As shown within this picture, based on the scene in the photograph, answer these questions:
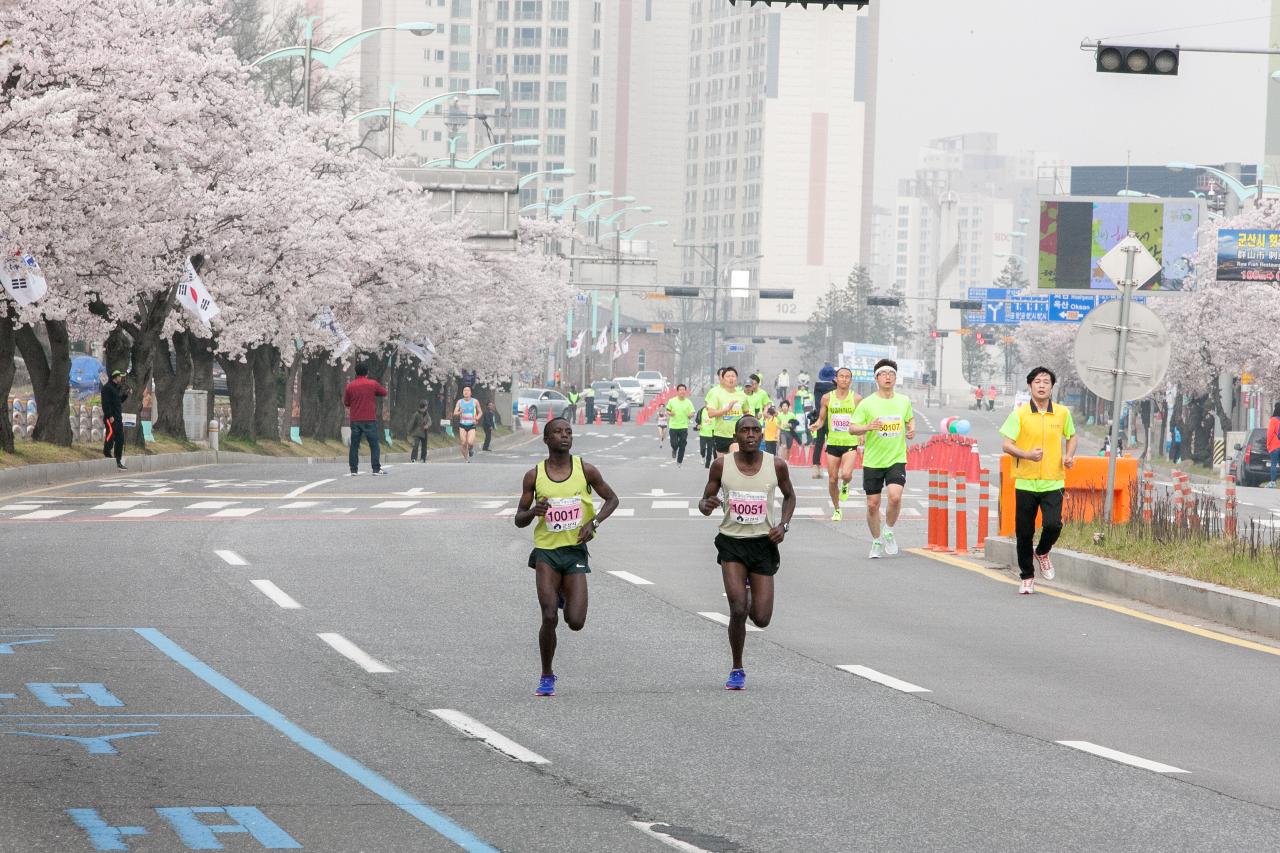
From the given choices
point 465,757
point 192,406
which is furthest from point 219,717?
point 192,406

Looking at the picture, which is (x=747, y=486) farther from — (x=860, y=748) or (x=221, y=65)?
(x=221, y=65)

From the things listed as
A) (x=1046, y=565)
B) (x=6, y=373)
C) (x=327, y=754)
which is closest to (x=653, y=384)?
(x=6, y=373)

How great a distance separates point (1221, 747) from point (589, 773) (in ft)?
10.3

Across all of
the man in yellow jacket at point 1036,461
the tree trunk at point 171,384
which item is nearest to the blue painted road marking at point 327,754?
the man in yellow jacket at point 1036,461

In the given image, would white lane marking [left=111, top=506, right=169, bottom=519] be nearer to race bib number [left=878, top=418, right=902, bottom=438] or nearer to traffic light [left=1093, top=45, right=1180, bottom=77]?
→ race bib number [left=878, top=418, right=902, bottom=438]

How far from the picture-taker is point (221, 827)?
303 inches

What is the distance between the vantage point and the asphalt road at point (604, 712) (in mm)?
7945

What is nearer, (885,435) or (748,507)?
(748,507)

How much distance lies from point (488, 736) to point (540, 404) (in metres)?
86.6

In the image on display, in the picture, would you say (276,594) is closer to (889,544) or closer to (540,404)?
(889,544)

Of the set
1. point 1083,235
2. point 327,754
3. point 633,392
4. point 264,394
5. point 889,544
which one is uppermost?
point 1083,235

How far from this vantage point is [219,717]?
34.2 feet

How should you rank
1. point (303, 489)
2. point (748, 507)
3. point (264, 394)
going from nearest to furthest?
point (748, 507)
point (303, 489)
point (264, 394)

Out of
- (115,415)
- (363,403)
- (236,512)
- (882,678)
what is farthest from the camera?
(115,415)
